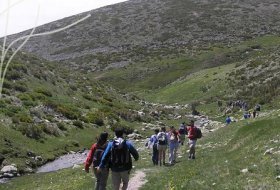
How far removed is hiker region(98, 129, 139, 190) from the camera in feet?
43.3

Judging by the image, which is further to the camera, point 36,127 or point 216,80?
point 216,80

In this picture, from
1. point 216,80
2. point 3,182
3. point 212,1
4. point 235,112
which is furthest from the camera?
point 212,1

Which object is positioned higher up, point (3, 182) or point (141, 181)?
point (141, 181)

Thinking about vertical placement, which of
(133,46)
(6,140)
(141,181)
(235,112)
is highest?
(141,181)

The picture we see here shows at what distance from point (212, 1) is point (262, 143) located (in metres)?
172

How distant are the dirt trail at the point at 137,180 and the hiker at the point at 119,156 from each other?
575 centimetres

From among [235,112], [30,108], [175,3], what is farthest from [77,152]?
[175,3]

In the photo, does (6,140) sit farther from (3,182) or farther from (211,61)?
(211,61)

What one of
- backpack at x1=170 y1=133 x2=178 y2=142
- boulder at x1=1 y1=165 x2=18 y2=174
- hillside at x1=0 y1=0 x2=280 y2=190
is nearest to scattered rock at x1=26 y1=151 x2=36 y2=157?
hillside at x1=0 y1=0 x2=280 y2=190

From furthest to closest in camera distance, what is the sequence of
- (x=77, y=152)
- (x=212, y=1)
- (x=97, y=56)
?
(x=212, y=1) → (x=97, y=56) → (x=77, y=152)

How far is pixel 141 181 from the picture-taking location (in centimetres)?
2058

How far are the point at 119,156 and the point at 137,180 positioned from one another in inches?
305

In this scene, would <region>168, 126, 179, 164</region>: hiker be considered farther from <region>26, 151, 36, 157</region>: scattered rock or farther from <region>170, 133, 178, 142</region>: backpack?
<region>26, 151, 36, 157</region>: scattered rock

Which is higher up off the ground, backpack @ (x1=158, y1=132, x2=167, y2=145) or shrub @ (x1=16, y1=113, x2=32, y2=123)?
backpack @ (x1=158, y1=132, x2=167, y2=145)
